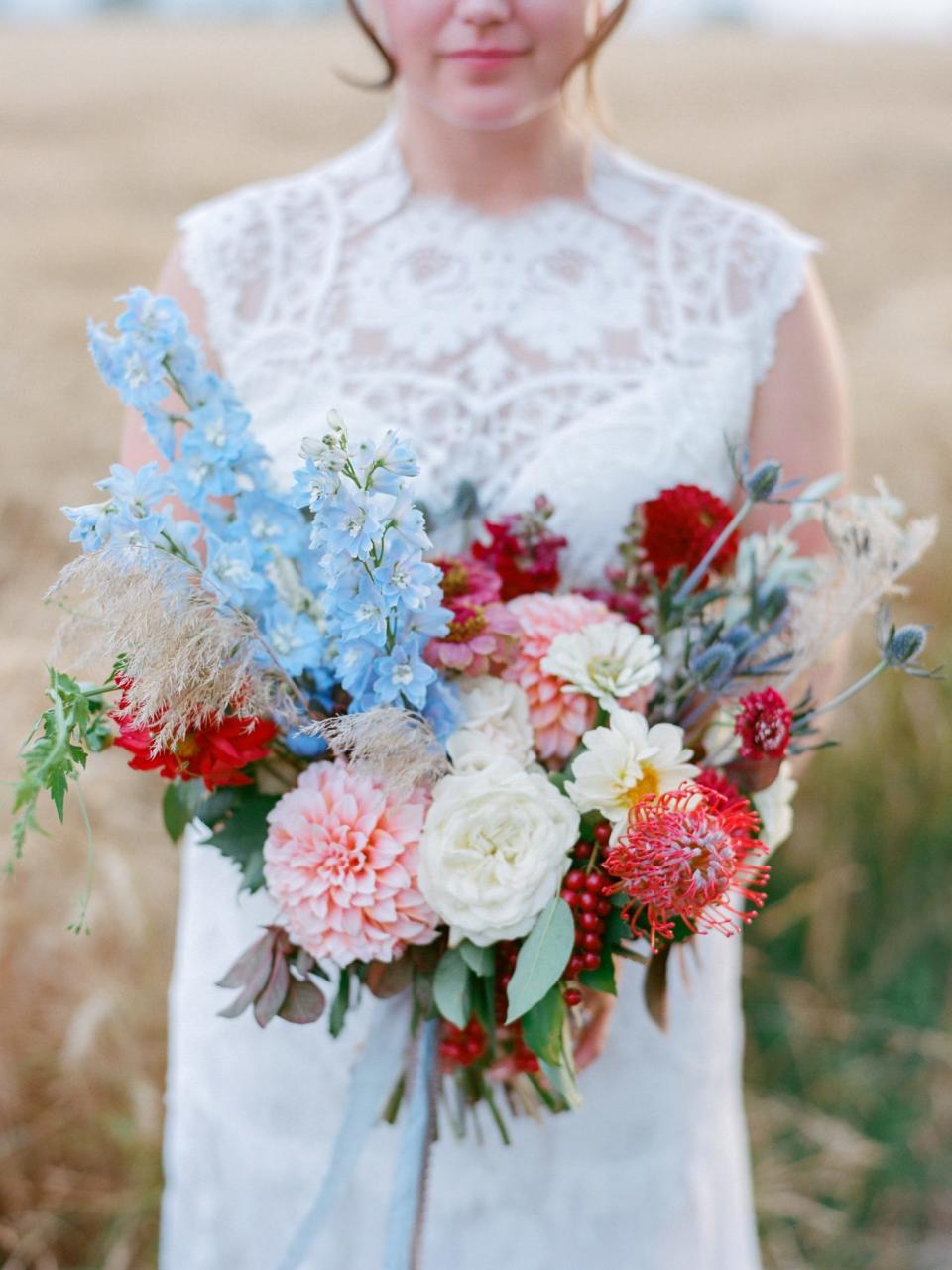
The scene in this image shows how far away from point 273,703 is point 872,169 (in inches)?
213

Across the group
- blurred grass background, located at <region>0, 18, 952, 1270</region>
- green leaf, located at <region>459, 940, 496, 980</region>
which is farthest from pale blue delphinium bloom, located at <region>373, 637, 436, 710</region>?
blurred grass background, located at <region>0, 18, 952, 1270</region>

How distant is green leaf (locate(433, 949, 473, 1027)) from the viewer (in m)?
0.97

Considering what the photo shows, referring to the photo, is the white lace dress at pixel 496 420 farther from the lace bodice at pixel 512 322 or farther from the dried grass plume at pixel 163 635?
the dried grass plume at pixel 163 635

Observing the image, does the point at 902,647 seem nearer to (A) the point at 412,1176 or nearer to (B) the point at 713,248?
(A) the point at 412,1176

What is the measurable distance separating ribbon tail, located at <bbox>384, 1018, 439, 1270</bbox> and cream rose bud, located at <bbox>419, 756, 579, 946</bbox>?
8.0 inches

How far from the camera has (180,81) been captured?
20.0 ft

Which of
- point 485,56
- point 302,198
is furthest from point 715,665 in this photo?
point 302,198

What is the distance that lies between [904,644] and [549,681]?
0.31 metres

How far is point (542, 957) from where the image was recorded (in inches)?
36.4

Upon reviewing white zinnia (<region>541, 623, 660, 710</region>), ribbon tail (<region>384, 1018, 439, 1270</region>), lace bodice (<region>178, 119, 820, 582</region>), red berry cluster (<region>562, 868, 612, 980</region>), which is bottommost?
ribbon tail (<region>384, 1018, 439, 1270</region>)

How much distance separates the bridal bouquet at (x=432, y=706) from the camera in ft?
2.79

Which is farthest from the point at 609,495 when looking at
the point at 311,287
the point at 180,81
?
the point at 180,81

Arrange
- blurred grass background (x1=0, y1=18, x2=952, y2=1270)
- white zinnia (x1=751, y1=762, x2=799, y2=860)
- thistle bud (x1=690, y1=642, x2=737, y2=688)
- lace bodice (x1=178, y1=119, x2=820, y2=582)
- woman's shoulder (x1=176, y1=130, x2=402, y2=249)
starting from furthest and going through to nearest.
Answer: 1. blurred grass background (x1=0, y1=18, x2=952, y2=1270)
2. woman's shoulder (x1=176, y1=130, x2=402, y2=249)
3. lace bodice (x1=178, y1=119, x2=820, y2=582)
4. white zinnia (x1=751, y1=762, x2=799, y2=860)
5. thistle bud (x1=690, y1=642, x2=737, y2=688)

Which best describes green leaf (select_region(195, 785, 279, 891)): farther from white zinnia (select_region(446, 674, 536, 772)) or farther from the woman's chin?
the woman's chin
